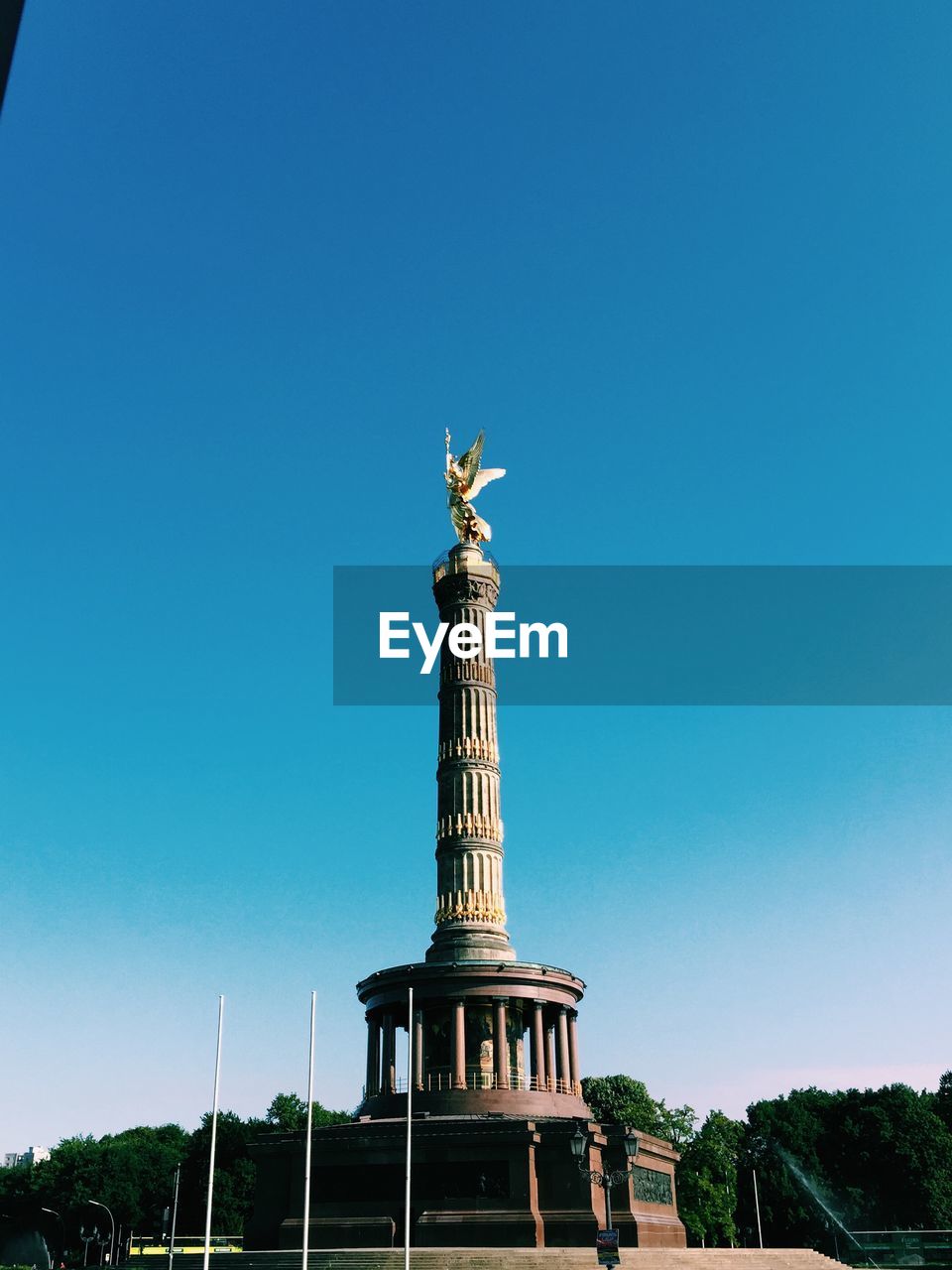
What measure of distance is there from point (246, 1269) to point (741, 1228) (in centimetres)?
5984

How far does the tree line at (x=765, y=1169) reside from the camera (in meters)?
81.5

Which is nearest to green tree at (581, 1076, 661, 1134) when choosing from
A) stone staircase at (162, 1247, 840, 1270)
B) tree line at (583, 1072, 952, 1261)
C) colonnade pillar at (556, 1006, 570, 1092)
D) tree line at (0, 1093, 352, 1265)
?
tree line at (583, 1072, 952, 1261)

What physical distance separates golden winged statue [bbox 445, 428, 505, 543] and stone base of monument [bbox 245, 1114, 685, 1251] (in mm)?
29466

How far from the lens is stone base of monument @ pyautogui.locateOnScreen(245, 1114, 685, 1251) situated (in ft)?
131

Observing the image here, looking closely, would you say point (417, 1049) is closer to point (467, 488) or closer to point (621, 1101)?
point (467, 488)

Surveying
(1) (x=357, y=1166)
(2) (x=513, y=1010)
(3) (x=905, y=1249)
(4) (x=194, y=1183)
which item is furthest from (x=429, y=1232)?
(4) (x=194, y=1183)

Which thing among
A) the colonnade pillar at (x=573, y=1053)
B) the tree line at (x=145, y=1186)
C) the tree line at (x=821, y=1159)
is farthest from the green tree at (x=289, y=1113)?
the colonnade pillar at (x=573, y=1053)

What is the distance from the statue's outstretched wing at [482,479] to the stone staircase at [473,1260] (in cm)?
3671

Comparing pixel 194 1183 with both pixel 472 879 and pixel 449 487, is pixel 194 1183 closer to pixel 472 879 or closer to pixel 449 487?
pixel 472 879

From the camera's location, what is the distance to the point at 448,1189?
41156mm

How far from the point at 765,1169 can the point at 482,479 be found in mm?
57894

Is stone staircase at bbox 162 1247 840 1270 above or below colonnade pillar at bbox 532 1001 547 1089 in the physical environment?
below

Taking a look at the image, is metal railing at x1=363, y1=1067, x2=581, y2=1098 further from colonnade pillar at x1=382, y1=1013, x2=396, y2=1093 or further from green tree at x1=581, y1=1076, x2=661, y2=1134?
green tree at x1=581, y1=1076, x2=661, y2=1134

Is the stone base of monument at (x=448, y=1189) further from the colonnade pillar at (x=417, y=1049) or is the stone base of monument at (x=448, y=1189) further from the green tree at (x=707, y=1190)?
the green tree at (x=707, y=1190)
